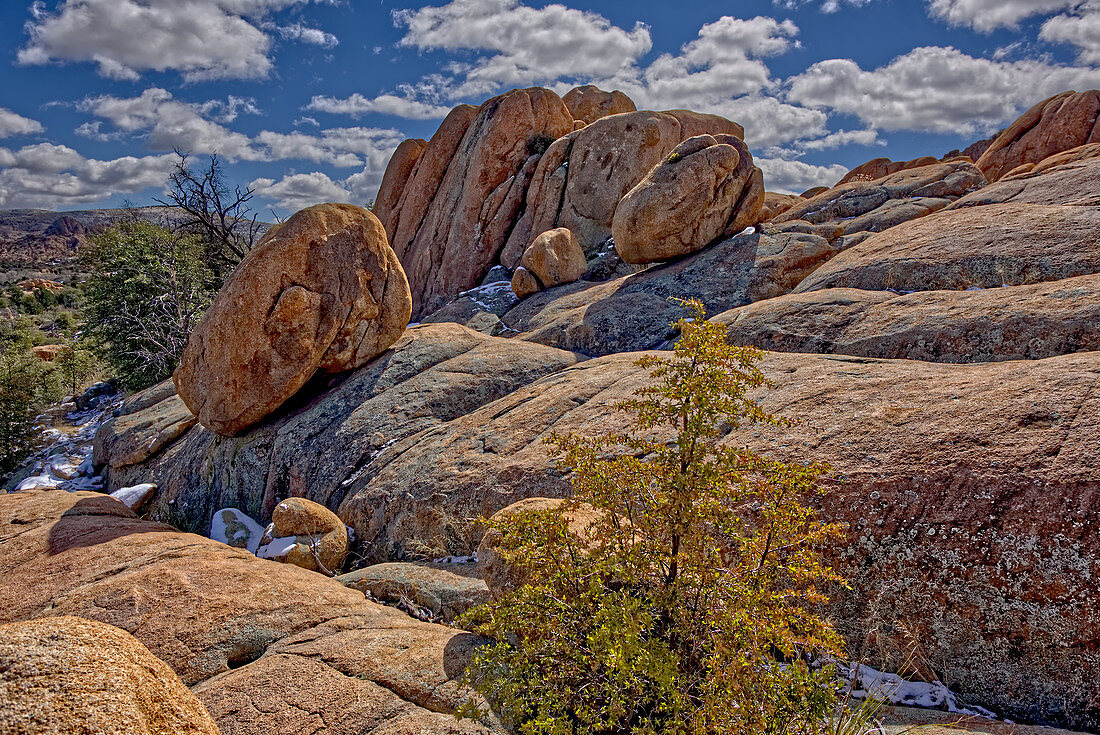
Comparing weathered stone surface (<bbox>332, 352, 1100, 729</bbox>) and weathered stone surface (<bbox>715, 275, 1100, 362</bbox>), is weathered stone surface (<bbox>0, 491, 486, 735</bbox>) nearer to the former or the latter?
weathered stone surface (<bbox>332, 352, 1100, 729</bbox>)

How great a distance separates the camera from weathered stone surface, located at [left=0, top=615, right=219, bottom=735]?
A: 6.76ft

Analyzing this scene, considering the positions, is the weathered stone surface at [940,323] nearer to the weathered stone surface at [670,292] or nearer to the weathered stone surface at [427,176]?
the weathered stone surface at [670,292]

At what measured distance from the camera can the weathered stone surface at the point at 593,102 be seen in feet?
108

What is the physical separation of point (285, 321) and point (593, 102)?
27.7m

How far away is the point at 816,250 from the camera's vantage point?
13.8 meters

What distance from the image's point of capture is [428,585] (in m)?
6.29

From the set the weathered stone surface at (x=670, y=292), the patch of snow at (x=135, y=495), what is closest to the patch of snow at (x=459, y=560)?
the weathered stone surface at (x=670, y=292)

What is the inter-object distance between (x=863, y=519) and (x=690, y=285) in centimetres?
1003

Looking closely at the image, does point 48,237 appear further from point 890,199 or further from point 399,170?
point 890,199

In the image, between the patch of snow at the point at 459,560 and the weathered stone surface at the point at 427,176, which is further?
the weathered stone surface at the point at 427,176

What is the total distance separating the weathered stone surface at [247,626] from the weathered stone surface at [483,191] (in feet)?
62.4

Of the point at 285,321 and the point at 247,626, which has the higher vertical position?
the point at 285,321

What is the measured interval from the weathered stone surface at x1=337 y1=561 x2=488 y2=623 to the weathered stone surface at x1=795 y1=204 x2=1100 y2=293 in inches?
349

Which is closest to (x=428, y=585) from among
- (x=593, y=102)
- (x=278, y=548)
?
(x=278, y=548)
